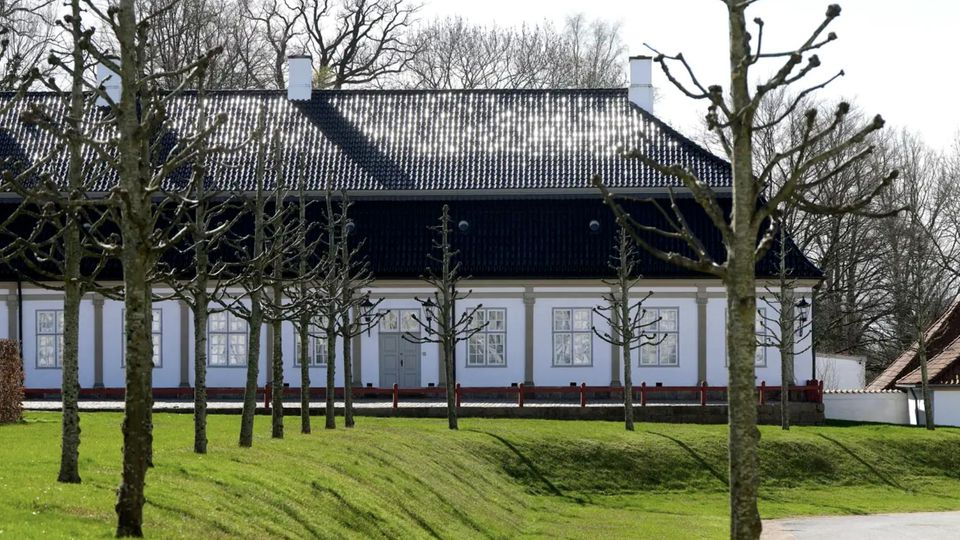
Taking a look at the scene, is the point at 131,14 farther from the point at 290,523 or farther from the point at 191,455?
the point at 191,455

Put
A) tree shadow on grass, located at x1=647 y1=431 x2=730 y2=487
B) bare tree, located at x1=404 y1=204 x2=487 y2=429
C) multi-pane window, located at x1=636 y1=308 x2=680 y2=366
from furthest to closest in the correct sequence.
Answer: multi-pane window, located at x1=636 y1=308 x2=680 y2=366
bare tree, located at x1=404 y1=204 x2=487 y2=429
tree shadow on grass, located at x1=647 y1=431 x2=730 y2=487

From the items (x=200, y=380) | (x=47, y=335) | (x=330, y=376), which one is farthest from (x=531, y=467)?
(x=47, y=335)

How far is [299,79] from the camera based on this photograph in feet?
161

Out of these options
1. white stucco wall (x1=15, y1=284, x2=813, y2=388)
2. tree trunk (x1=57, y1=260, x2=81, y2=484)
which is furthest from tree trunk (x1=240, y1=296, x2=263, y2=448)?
white stucco wall (x1=15, y1=284, x2=813, y2=388)

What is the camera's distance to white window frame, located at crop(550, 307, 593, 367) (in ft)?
145

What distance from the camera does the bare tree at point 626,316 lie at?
37.7 m

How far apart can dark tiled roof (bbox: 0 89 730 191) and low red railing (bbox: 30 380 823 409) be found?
548 centimetres

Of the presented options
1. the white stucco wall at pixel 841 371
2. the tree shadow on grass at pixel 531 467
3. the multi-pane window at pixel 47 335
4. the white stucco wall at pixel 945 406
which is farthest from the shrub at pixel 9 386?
the white stucco wall at pixel 841 371

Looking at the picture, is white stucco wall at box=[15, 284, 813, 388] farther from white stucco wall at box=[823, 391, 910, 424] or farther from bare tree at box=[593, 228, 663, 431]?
white stucco wall at box=[823, 391, 910, 424]

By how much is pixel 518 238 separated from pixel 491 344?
113 inches

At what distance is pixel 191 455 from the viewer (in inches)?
880

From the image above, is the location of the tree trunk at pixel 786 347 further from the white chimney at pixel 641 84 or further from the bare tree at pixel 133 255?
the bare tree at pixel 133 255

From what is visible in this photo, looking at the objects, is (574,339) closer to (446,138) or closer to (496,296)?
(496,296)

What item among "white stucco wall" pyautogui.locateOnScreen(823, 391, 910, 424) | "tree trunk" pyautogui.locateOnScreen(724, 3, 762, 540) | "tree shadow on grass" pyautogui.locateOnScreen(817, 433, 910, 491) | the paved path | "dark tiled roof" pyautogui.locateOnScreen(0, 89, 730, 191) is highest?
"dark tiled roof" pyautogui.locateOnScreen(0, 89, 730, 191)
